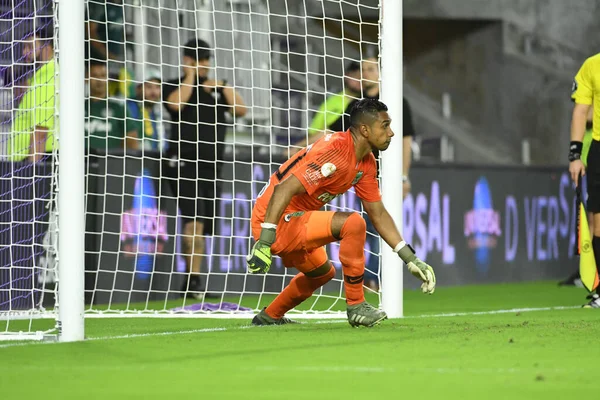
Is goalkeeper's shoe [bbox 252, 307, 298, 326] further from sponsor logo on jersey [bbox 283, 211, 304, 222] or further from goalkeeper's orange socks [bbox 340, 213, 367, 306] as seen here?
sponsor logo on jersey [bbox 283, 211, 304, 222]

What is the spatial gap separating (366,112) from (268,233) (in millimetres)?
928

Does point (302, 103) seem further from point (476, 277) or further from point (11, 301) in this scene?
point (11, 301)

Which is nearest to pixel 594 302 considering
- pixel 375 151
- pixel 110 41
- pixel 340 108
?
pixel 375 151

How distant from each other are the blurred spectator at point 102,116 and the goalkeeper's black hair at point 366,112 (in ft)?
11.1

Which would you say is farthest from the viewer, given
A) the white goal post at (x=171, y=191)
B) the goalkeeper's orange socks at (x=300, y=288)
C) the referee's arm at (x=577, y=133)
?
the white goal post at (x=171, y=191)

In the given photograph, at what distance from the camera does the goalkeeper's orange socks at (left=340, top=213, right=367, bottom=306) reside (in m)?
6.67

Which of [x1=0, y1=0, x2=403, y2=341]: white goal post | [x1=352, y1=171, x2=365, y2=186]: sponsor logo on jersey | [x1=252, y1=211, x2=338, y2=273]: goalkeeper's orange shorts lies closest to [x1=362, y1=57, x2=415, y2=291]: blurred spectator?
[x1=0, y1=0, x2=403, y2=341]: white goal post

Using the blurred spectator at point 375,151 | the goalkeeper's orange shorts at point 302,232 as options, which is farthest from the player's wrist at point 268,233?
the blurred spectator at point 375,151

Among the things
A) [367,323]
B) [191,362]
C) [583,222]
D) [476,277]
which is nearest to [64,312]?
[191,362]

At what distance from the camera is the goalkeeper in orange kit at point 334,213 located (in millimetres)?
6512

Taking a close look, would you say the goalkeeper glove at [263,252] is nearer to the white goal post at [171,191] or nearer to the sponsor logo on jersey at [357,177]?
the sponsor logo on jersey at [357,177]

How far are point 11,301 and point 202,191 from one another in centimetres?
224

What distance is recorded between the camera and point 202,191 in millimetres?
10453

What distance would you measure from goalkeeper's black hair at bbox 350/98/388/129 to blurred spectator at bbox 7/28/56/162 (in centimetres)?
219
